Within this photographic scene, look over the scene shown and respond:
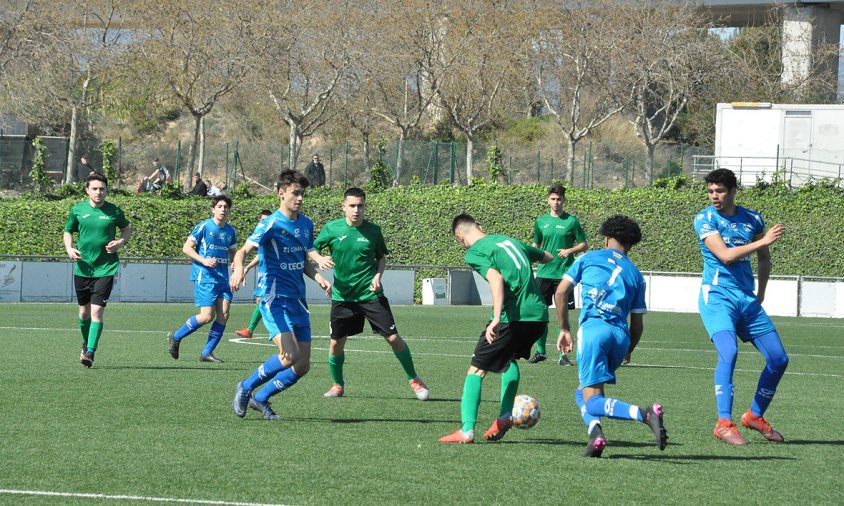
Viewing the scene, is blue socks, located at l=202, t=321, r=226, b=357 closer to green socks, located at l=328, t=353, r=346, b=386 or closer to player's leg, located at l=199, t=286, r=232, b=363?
player's leg, located at l=199, t=286, r=232, b=363

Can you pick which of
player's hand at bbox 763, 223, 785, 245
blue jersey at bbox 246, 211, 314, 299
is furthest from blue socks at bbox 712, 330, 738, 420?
blue jersey at bbox 246, 211, 314, 299

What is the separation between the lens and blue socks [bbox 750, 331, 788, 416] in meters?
8.95

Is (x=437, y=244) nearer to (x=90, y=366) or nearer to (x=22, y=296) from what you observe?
(x=22, y=296)

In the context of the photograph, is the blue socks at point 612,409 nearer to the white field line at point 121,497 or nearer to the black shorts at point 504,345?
the black shorts at point 504,345

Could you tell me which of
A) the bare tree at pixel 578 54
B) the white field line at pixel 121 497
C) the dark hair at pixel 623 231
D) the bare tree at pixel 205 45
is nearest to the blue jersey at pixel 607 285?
the dark hair at pixel 623 231

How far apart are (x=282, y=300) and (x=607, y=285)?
2.81 metres

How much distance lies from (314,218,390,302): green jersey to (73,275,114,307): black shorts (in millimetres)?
3433

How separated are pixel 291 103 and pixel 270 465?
4331 cm

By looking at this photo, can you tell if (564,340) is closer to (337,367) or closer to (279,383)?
(279,383)

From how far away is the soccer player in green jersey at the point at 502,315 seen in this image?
827cm

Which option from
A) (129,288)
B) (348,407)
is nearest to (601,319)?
(348,407)

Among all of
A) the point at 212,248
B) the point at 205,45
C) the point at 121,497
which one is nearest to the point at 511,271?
the point at 121,497

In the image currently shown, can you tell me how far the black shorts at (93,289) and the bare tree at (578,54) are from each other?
111ft

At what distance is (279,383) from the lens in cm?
947
